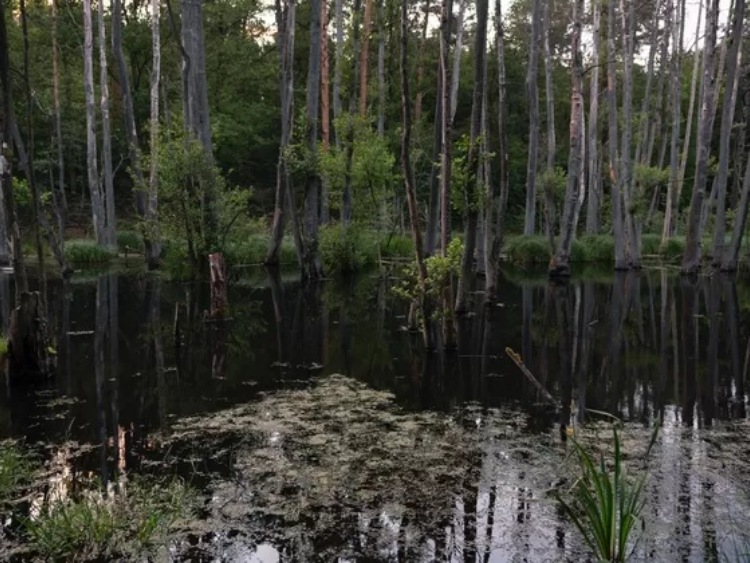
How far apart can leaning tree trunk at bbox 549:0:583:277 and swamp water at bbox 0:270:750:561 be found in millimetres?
7571

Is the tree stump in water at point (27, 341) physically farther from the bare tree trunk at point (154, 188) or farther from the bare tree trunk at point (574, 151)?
the bare tree trunk at point (574, 151)

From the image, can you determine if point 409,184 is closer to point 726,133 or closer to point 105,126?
point 726,133

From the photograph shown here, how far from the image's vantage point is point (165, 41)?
35156 mm

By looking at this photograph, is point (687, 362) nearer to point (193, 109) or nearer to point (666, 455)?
point (666, 455)

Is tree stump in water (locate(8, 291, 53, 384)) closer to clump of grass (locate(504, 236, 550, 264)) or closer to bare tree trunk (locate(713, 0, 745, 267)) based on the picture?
bare tree trunk (locate(713, 0, 745, 267))

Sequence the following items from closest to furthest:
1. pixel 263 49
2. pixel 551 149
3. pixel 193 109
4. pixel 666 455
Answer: pixel 666 455 → pixel 193 109 → pixel 551 149 → pixel 263 49

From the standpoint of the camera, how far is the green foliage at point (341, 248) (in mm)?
21469

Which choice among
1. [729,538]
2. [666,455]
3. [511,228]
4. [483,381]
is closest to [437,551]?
[729,538]

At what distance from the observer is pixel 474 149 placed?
11.2 m

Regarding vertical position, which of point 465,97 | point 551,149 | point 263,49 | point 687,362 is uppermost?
point 263,49

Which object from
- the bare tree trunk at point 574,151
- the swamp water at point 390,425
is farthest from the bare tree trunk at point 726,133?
the swamp water at point 390,425

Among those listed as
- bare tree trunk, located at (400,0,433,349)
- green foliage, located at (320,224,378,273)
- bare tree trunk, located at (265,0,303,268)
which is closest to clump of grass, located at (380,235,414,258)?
green foliage, located at (320,224,378,273)

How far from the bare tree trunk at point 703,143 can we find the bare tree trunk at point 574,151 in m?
3.41

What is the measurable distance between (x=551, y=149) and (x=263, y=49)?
2328 cm
